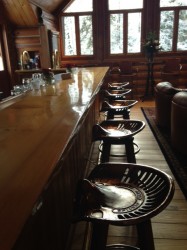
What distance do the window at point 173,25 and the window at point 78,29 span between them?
7.88 feet

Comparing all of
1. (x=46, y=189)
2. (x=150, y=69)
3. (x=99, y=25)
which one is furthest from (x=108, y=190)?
(x=99, y=25)

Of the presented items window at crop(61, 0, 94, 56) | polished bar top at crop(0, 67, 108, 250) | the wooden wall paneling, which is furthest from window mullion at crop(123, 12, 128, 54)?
polished bar top at crop(0, 67, 108, 250)

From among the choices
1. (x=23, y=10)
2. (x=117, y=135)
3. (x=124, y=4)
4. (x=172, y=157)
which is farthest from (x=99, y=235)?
(x=124, y=4)

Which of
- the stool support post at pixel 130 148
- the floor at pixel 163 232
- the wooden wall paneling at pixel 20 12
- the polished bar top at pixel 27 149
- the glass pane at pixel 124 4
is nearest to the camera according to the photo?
the polished bar top at pixel 27 149

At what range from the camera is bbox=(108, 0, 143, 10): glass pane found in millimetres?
8102

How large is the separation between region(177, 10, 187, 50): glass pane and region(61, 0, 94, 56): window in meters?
2.94

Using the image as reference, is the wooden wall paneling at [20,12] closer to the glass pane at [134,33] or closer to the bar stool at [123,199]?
the glass pane at [134,33]

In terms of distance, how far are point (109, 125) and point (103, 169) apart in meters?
0.94

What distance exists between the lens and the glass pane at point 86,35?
8391mm

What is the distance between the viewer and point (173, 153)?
3311 millimetres

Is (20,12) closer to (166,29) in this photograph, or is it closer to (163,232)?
(166,29)

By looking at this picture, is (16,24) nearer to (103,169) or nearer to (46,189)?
(103,169)

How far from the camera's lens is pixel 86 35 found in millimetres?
8523

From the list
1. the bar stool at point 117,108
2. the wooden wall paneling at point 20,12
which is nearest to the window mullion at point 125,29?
the wooden wall paneling at point 20,12
